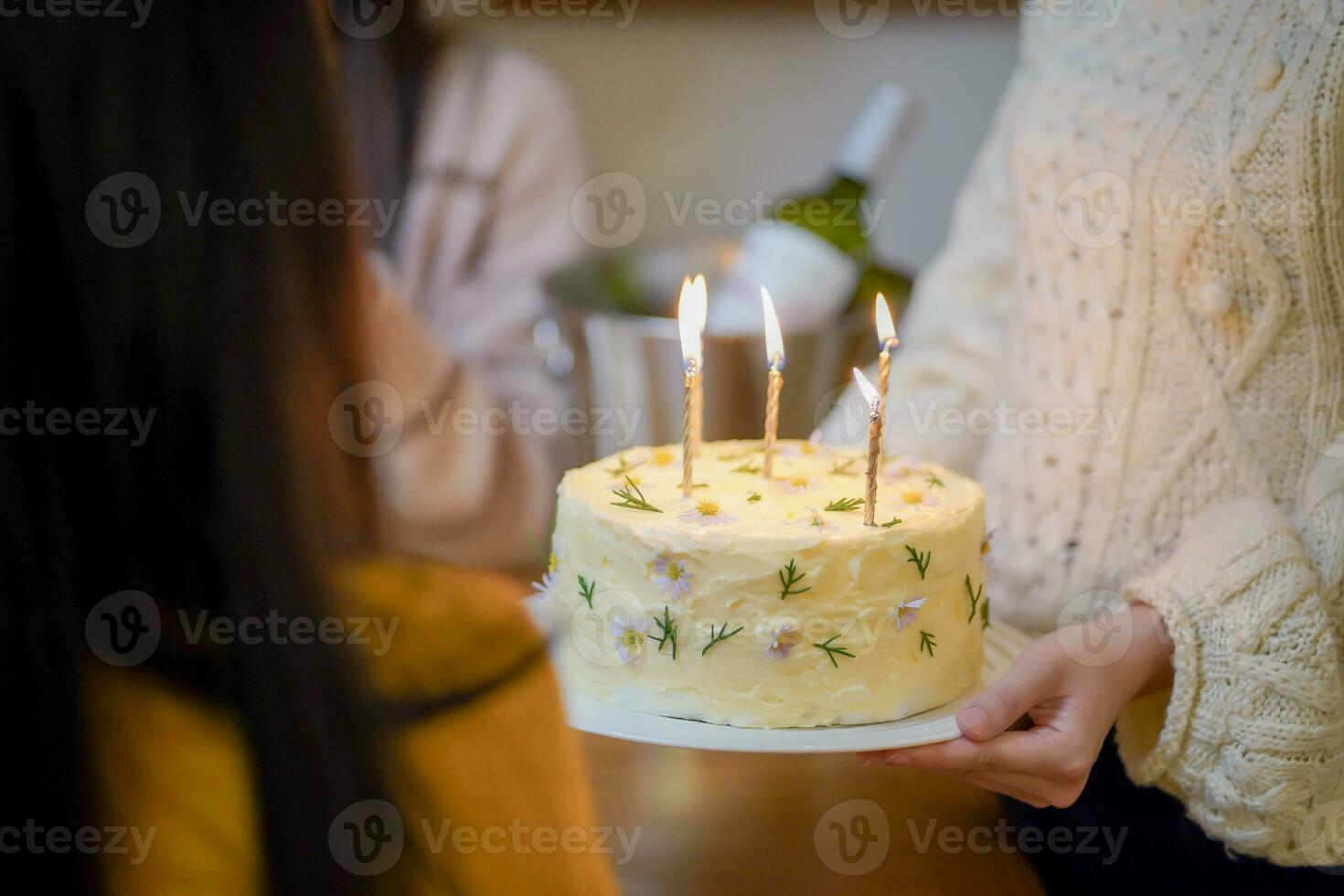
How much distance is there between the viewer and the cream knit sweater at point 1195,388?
1.87ft

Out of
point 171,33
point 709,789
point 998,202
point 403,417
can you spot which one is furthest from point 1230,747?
point 403,417

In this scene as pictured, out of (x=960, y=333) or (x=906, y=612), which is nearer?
(x=906, y=612)

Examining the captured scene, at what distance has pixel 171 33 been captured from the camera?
0.33 m

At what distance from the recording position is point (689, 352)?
0.60 metres

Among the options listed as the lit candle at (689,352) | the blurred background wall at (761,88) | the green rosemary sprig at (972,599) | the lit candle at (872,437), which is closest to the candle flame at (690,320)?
the lit candle at (689,352)

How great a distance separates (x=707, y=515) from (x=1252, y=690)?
1.03 ft

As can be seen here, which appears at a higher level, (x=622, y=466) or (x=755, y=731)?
(x=622, y=466)

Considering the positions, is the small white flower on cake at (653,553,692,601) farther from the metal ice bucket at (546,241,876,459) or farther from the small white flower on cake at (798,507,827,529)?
the metal ice bucket at (546,241,876,459)

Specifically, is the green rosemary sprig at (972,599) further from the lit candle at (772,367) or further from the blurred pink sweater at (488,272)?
the blurred pink sweater at (488,272)

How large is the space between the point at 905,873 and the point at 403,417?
0.80 m

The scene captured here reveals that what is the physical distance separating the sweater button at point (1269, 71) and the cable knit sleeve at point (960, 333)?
21cm

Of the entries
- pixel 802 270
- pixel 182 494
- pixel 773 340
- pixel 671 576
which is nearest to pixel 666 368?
pixel 802 270

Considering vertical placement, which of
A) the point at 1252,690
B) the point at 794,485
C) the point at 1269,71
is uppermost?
the point at 1269,71

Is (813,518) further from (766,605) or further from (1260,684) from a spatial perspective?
(1260,684)
